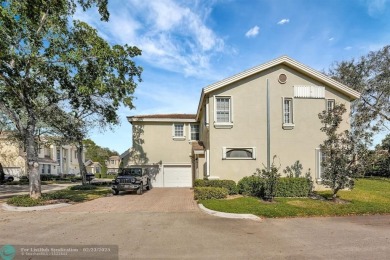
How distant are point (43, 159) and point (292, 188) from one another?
144ft

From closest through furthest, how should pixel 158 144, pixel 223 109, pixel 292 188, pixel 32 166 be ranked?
pixel 32 166 → pixel 292 188 → pixel 223 109 → pixel 158 144

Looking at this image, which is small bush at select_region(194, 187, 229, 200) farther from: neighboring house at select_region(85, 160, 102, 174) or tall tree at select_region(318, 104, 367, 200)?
neighboring house at select_region(85, 160, 102, 174)

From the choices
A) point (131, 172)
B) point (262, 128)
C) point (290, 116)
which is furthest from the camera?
point (131, 172)

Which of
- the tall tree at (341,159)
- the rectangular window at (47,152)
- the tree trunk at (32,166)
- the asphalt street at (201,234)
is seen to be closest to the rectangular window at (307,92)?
the tall tree at (341,159)

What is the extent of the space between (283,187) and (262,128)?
402 centimetres

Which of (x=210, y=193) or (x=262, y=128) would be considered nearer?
(x=210, y=193)

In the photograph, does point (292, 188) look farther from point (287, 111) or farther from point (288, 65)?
point (288, 65)

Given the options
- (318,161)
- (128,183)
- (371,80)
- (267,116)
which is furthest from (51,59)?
(371,80)

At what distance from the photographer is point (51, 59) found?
571 inches

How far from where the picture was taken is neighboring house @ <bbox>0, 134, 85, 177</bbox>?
41.0 metres

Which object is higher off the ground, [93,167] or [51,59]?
[51,59]

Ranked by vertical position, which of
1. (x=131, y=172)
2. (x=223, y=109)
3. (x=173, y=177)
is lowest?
(x=173, y=177)

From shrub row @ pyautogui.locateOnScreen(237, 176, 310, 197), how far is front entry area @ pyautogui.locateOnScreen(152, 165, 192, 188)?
32.7 feet

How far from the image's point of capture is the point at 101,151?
86625 mm
